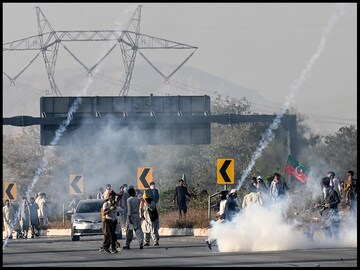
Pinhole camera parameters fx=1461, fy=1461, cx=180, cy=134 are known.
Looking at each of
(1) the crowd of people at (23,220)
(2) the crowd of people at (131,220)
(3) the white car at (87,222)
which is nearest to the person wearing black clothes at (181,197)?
(3) the white car at (87,222)

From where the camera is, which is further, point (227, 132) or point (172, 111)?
point (227, 132)

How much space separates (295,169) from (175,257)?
69.8ft

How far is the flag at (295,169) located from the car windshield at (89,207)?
27.4 feet

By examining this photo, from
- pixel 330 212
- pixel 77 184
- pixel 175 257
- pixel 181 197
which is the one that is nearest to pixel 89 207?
pixel 181 197

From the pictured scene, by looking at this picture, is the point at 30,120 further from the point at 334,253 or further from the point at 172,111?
the point at 334,253

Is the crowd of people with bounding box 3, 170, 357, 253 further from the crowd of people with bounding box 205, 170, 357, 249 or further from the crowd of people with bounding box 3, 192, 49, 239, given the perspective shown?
the crowd of people with bounding box 3, 192, 49, 239

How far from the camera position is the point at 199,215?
47094mm

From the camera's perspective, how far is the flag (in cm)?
5059

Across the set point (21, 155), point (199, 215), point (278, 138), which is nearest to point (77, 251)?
point (199, 215)

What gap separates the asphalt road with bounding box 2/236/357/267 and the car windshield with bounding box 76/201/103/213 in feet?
24.2

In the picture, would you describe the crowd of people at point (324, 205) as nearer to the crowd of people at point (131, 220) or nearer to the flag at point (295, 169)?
the crowd of people at point (131, 220)

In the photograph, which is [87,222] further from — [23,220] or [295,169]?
[295,169]

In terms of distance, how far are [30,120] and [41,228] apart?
12.7 meters

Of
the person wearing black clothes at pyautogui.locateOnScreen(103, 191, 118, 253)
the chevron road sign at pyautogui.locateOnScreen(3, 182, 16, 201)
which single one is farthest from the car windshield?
the chevron road sign at pyautogui.locateOnScreen(3, 182, 16, 201)
